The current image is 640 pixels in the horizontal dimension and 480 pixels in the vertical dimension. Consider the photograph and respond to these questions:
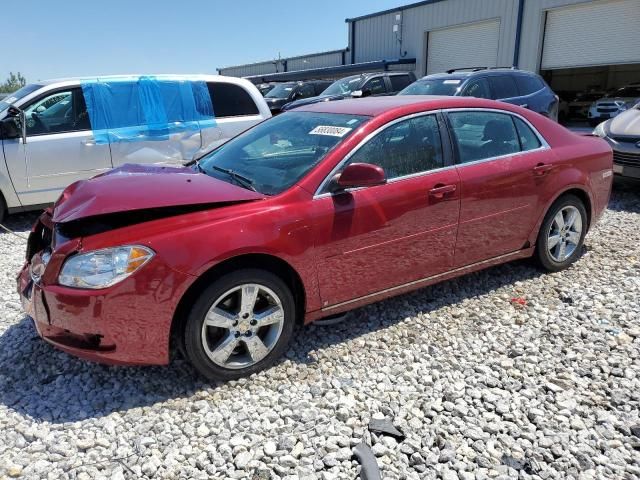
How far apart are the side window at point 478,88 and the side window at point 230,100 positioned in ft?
13.1

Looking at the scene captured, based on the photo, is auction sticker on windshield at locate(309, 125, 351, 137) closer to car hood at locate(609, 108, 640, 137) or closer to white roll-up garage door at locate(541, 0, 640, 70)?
car hood at locate(609, 108, 640, 137)

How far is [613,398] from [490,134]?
209 cm

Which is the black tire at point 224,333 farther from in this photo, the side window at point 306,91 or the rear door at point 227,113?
the side window at point 306,91

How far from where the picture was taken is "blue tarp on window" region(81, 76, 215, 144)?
21.1 feet

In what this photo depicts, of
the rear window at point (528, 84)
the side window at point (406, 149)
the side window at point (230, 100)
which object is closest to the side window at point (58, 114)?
the side window at point (230, 100)

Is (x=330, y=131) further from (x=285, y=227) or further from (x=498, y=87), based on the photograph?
(x=498, y=87)

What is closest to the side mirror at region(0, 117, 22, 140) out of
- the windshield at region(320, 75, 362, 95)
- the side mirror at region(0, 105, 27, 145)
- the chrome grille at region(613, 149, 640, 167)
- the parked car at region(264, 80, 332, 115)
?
the side mirror at region(0, 105, 27, 145)

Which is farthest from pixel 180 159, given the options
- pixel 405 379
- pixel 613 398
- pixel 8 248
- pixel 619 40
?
pixel 619 40

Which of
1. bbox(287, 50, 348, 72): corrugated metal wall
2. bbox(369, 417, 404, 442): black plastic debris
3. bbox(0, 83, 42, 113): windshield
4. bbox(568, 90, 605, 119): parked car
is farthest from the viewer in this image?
bbox(287, 50, 348, 72): corrugated metal wall

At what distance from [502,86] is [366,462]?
862 centimetres

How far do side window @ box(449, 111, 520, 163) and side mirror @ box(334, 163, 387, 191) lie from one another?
983mm

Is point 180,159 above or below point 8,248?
above

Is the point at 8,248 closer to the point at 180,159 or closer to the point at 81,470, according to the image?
the point at 180,159

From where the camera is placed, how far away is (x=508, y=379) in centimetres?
307
